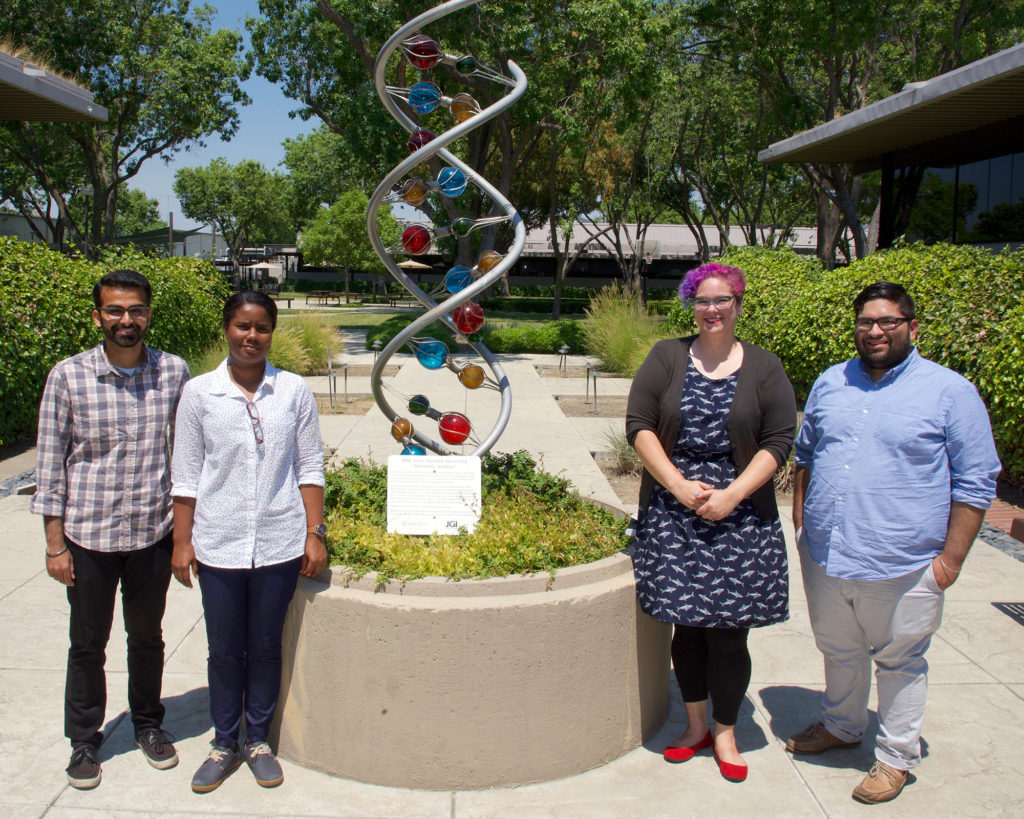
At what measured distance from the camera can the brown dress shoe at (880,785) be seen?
3.02 meters

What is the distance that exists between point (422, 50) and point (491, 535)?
2.20m

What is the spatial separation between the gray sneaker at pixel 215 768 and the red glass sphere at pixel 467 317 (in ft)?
6.31

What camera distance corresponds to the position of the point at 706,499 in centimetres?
292

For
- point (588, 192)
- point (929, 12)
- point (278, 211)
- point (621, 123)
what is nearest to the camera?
point (929, 12)

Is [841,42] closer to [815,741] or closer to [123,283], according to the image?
[815,741]

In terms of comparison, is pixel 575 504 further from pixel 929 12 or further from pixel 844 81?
pixel 844 81

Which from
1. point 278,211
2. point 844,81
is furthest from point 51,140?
point 278,211

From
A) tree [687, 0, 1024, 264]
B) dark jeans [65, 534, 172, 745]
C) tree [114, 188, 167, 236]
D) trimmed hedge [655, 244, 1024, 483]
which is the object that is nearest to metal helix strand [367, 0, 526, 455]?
dark jeans [65, 534, 172, 745]

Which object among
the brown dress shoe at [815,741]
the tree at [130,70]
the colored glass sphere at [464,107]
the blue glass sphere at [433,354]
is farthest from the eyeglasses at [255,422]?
the tree at [130,70]

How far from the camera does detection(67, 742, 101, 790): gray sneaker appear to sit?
303cm

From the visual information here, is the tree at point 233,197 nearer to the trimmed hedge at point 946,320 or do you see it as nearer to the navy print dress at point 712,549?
the trimmed hedge at point 946,320

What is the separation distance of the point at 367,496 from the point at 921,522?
2.32 metres

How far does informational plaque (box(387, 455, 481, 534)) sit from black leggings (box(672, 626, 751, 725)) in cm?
99

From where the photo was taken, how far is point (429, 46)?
12.6 feet
